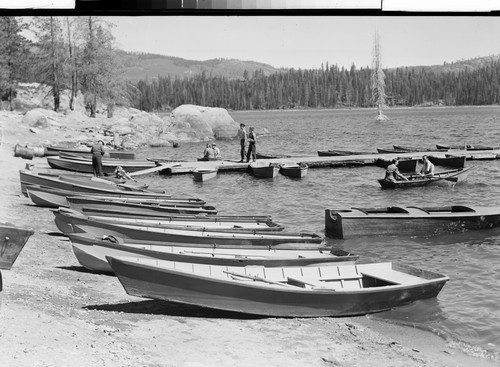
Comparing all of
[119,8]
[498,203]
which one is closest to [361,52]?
[119,8]

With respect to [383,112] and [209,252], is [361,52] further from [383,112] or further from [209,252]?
[209,252]

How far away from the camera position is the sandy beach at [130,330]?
17.9ft

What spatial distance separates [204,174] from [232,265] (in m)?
3.73

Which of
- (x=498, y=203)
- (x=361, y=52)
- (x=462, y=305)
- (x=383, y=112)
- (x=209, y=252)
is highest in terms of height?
(x=361, y=52)

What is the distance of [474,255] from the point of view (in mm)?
7805

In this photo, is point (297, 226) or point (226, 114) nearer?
point (226, 114)

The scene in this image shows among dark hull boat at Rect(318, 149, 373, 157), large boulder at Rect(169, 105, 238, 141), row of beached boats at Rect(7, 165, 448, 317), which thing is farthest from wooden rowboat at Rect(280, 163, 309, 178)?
large boulder at Rect(169, 105, 238, 141)

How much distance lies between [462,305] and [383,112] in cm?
221

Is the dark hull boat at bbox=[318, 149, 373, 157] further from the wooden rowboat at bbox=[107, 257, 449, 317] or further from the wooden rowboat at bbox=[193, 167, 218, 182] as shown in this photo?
the wooden rowboat at bbox=[193, 167, 218, 182]

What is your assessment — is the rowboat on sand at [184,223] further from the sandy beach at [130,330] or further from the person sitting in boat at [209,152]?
the person sitting in boat at [209,152]

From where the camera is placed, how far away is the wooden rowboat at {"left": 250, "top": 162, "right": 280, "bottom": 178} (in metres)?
8.38

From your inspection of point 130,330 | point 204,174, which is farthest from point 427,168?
point 130,330

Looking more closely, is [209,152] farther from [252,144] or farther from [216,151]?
[252,144]

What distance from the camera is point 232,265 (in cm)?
730
